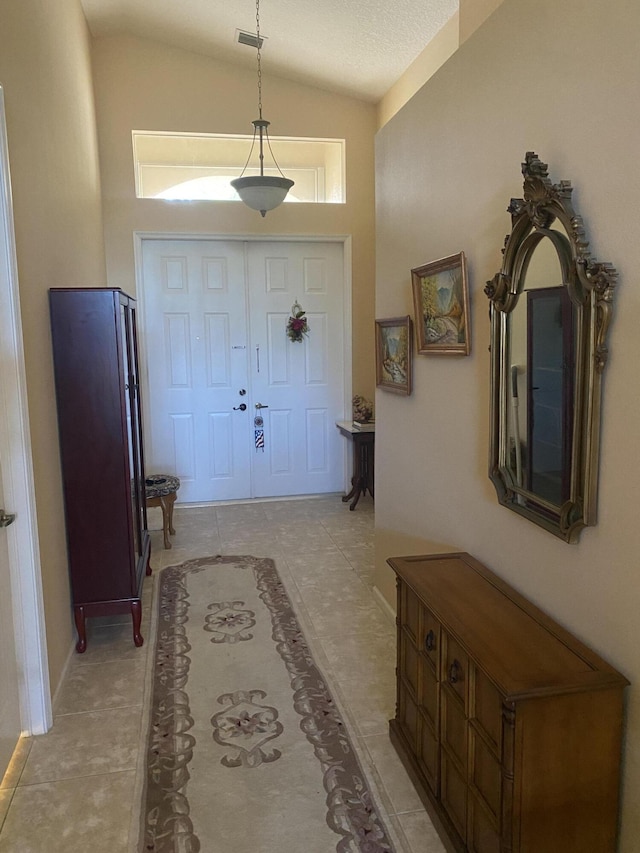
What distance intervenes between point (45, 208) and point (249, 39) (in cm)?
258

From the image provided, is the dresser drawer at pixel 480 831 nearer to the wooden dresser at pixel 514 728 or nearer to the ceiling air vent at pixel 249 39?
the wooden dresser at pixel 514 728

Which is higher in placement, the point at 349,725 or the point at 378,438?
the point at 378,438

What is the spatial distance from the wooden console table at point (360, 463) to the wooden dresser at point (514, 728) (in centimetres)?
332

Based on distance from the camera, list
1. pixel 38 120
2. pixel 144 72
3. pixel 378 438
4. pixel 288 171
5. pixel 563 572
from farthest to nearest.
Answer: pixel 288 171, pixel 144 72, pixel 378 438, pixel 38 120, pixel 563 572

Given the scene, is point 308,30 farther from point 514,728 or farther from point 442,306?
point 514,728

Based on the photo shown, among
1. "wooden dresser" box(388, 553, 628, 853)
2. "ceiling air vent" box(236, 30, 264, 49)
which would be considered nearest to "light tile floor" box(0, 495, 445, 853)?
"wooden dresser" box(388, 553, 628, 853)

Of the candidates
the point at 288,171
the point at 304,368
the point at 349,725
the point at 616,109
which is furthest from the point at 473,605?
the point at 288,171

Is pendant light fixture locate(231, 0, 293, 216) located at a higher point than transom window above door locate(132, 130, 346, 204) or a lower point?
lower

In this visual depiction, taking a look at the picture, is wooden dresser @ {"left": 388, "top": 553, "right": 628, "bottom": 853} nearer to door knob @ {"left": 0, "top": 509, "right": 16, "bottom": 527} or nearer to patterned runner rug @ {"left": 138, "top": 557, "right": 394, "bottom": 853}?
patterned runner rug @ {"left": 138, "top": 557, "right": 394, "bottom": 853}

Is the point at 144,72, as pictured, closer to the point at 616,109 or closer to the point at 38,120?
the point at 38,120

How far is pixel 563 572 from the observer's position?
1.78 meters

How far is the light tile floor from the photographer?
6.40ft

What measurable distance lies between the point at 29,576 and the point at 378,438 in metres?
1.88

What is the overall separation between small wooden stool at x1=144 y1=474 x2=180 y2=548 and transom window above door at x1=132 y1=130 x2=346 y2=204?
2.28m
